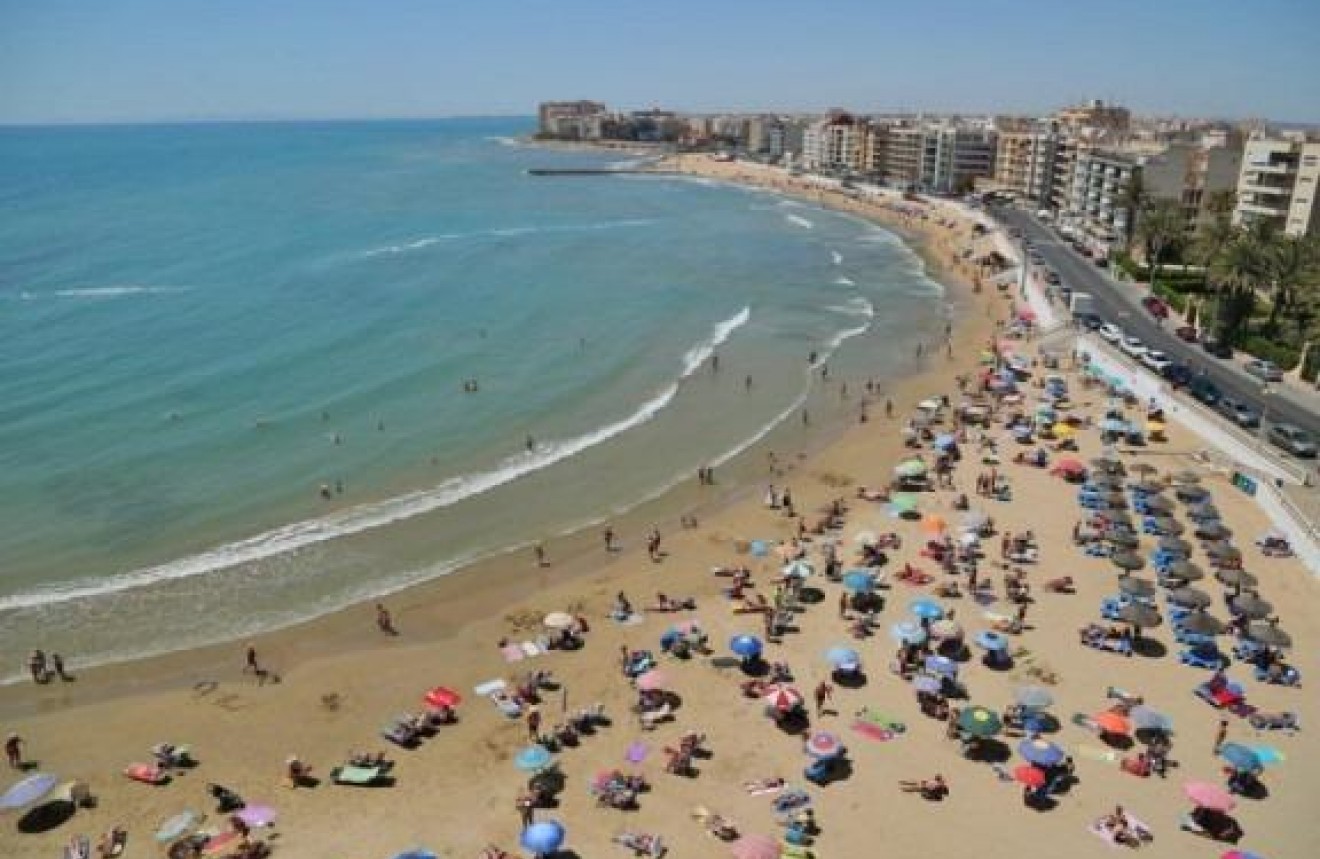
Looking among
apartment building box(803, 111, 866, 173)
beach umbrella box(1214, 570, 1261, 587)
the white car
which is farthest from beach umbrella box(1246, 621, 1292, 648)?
apartment building box(803, 111, 866, 173)

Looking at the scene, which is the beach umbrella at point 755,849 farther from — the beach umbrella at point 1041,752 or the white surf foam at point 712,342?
the white surf foam at point 712,342

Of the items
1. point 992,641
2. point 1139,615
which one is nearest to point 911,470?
point 1139,615

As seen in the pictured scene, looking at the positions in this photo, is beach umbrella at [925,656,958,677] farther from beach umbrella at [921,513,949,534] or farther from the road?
the road

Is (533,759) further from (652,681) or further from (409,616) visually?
(409,616)

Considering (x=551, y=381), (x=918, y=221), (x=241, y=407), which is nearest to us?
(x=241, y=407)

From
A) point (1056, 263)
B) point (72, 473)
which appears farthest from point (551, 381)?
point (1056, 263)

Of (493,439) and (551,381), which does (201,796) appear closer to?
(493,439)
